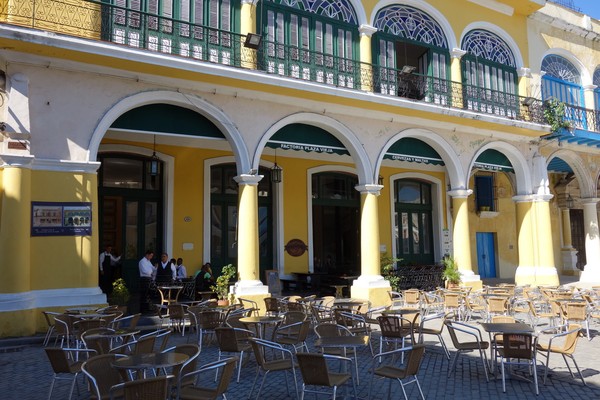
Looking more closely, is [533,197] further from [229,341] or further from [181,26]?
[229,341]

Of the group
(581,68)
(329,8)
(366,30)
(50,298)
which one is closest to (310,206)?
(366,30)

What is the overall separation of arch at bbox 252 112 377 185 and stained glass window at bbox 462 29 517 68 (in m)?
5.27

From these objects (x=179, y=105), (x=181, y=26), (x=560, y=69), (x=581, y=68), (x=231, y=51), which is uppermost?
(x=581, y=68)

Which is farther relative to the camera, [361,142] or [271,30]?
[361,142]

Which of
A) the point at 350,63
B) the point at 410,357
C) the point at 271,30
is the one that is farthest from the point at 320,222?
the point at 410,357

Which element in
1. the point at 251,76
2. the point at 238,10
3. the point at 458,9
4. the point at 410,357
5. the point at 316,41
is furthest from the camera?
the point at 458,9

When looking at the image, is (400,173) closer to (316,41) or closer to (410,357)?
(316,41)

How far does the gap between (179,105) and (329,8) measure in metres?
4.88

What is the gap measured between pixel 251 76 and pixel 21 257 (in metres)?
5.59

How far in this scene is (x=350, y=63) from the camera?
12445 mm

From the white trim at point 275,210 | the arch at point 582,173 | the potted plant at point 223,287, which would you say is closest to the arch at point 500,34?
the arch at point 582,173

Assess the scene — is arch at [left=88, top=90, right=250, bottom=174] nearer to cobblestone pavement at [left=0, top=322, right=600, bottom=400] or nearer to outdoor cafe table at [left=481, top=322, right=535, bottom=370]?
cobblestone pavement at [left=0, top=322, right=600, bottom=400]

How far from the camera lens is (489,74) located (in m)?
15.2

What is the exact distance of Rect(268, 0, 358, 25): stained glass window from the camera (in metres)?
12.0
